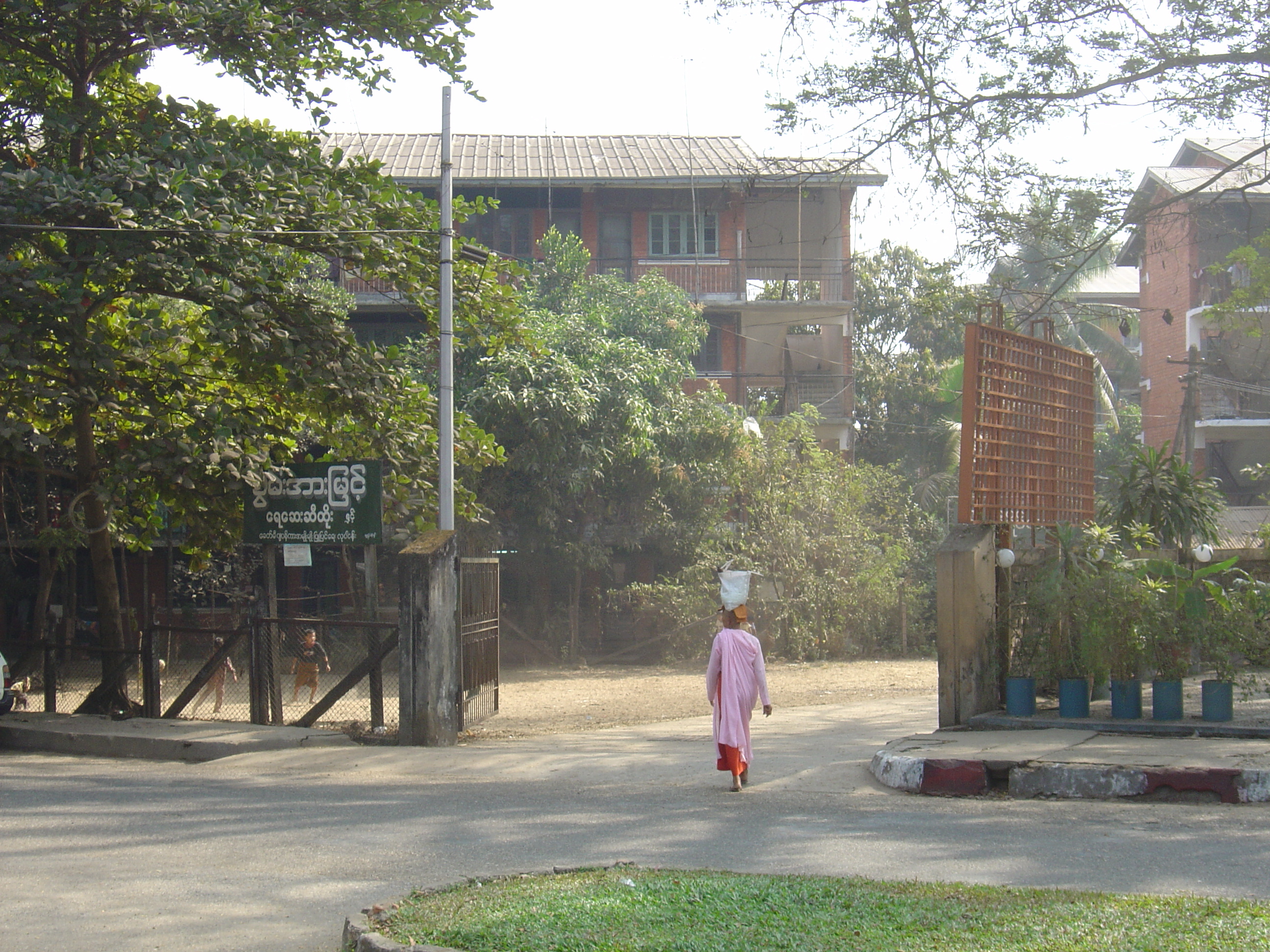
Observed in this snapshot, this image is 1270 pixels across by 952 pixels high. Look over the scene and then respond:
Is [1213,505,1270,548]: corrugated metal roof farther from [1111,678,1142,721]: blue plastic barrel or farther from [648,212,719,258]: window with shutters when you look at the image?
[648,212,719,258]: window with shutters

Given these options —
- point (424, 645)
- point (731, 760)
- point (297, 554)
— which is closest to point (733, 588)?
point (731, 760)

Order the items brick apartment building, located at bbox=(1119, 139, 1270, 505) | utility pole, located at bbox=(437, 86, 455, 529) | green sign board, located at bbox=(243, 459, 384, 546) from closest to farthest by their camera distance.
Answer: green sign board, located at bbox=(243, 459, 384, 546) → utility pole, located at bbox=(437, 86, 455, 529) → brick apartment building, located at bbox=(1119, 139, 1270, 505)

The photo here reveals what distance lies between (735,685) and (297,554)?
19.4 ft

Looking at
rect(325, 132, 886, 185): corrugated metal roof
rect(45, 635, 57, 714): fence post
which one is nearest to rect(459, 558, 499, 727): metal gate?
rect(45, 635, 57, 714): fence post

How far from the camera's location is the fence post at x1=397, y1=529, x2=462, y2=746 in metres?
11.2

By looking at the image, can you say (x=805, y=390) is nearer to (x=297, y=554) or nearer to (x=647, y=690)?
(x=647, y=690)

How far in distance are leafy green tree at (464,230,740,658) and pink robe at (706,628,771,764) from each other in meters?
12.2

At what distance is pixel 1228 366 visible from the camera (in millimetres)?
32656

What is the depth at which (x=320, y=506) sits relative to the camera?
1232cm

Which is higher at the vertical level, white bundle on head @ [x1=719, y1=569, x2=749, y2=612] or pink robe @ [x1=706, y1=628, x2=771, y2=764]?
white bundle on head @ [x1=719, y1=569, x2=749, y2=612]

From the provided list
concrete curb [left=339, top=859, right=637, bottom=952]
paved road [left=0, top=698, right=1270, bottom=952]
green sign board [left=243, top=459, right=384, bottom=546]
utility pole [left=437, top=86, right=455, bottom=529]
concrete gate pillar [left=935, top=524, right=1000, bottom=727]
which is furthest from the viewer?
utility pole [left=437, top=86, right=455, bottom=529]

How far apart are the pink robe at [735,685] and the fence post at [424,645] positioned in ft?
11.6

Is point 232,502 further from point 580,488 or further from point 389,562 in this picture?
point 389,562

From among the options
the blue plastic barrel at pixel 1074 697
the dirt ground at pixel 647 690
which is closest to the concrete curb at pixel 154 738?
the dirt ground at pixel 647 690
